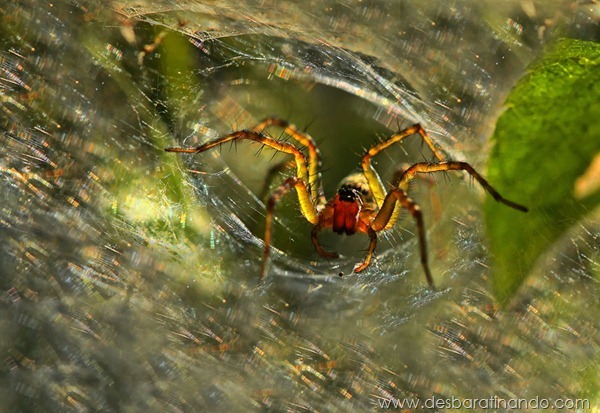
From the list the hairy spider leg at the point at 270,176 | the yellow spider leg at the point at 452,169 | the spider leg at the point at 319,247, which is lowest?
the spider leg at the point at 319,247

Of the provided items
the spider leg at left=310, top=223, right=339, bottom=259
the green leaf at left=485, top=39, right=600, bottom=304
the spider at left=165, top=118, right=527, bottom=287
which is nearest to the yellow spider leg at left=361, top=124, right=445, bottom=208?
the spider at left=165, top=118, right=527, bottom=287

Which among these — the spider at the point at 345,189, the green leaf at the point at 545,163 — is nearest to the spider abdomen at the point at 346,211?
the spider at the point at 345,189

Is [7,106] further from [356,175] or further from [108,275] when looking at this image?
[356,175]

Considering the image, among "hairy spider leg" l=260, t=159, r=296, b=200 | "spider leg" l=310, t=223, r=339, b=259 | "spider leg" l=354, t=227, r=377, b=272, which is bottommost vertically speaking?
"spider leg" l=310, t=223, r=339, b=259

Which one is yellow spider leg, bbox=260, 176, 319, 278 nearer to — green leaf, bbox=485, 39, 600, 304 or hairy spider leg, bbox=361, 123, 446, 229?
hairy spider leg, bbox=361, 123, 446, 229

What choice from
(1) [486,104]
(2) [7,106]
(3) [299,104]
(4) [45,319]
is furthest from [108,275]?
(1) [486,104]

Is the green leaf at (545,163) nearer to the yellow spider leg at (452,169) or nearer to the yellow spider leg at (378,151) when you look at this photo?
the yellow spider leg at (452,169)

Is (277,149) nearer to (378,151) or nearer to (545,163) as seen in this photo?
(378,151)
